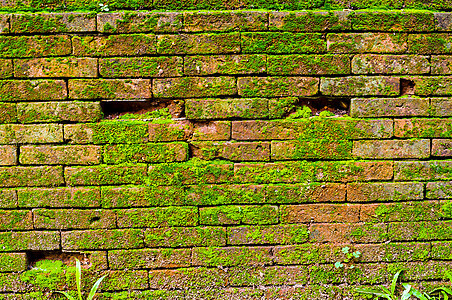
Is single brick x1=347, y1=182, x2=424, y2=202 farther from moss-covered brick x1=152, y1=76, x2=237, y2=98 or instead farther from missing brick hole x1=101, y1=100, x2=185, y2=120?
missing brick hole x1=101, y1=100, x2=185, y2=120

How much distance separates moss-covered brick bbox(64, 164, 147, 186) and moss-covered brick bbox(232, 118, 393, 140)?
66 cm

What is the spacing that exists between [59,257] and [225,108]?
1495 mm

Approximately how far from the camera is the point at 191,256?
1834 millimetres

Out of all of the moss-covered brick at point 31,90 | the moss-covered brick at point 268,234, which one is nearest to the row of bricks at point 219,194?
the moss-covered brick at point 268,234

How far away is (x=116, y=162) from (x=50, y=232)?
24.8 inches

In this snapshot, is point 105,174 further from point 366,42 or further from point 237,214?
point 366,42

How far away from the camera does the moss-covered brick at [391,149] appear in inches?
70.1

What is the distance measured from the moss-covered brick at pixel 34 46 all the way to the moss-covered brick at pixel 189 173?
0.91 meters

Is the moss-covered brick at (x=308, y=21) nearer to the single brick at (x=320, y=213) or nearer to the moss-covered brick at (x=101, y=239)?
the single brick at (x=320, y=213)

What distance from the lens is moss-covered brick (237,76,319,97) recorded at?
1736 millimetres

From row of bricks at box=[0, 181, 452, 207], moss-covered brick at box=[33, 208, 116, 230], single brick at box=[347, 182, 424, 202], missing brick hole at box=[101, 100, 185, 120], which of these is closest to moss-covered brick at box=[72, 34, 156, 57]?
missing brick hole at box=[101, 100, 185, 120]

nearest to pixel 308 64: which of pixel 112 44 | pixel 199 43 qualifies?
pixel 199 43

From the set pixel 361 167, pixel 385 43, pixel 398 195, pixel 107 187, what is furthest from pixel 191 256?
pixel 385 43

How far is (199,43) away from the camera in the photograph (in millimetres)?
1709
